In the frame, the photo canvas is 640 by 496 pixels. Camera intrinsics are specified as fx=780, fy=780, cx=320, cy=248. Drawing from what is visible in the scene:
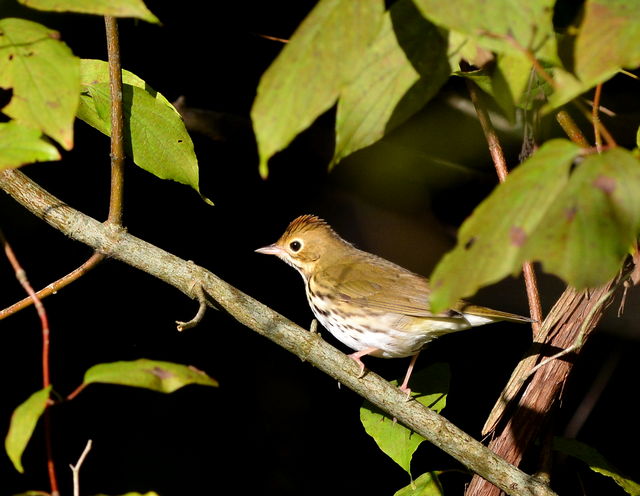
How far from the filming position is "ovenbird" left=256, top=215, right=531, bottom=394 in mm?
2570

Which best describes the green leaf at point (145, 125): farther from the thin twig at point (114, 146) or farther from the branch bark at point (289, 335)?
the branch bark at point (289, 335)

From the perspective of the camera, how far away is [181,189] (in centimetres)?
344

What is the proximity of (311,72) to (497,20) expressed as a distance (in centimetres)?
19

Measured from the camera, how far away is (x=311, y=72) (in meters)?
0.79

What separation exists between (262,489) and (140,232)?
1344mm

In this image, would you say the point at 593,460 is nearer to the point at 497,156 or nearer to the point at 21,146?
the point at 497,156

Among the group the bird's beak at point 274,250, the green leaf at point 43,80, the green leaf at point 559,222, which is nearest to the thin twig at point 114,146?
the green leaf at point 43,80

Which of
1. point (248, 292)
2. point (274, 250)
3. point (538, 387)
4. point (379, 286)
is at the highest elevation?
point (538, 387)

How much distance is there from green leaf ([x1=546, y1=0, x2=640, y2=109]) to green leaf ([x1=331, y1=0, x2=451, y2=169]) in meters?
0.24

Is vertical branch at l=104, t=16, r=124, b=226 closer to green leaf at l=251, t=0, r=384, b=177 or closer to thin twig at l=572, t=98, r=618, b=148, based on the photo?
green leaf at l=251, t=0, r=384, b=177

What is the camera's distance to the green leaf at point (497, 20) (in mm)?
741

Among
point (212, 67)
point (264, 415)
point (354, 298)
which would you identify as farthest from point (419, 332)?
point (212, 67)

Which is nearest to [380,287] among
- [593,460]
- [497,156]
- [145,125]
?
[497,156]

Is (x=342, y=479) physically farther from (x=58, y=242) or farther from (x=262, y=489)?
(x=58, y=242)
